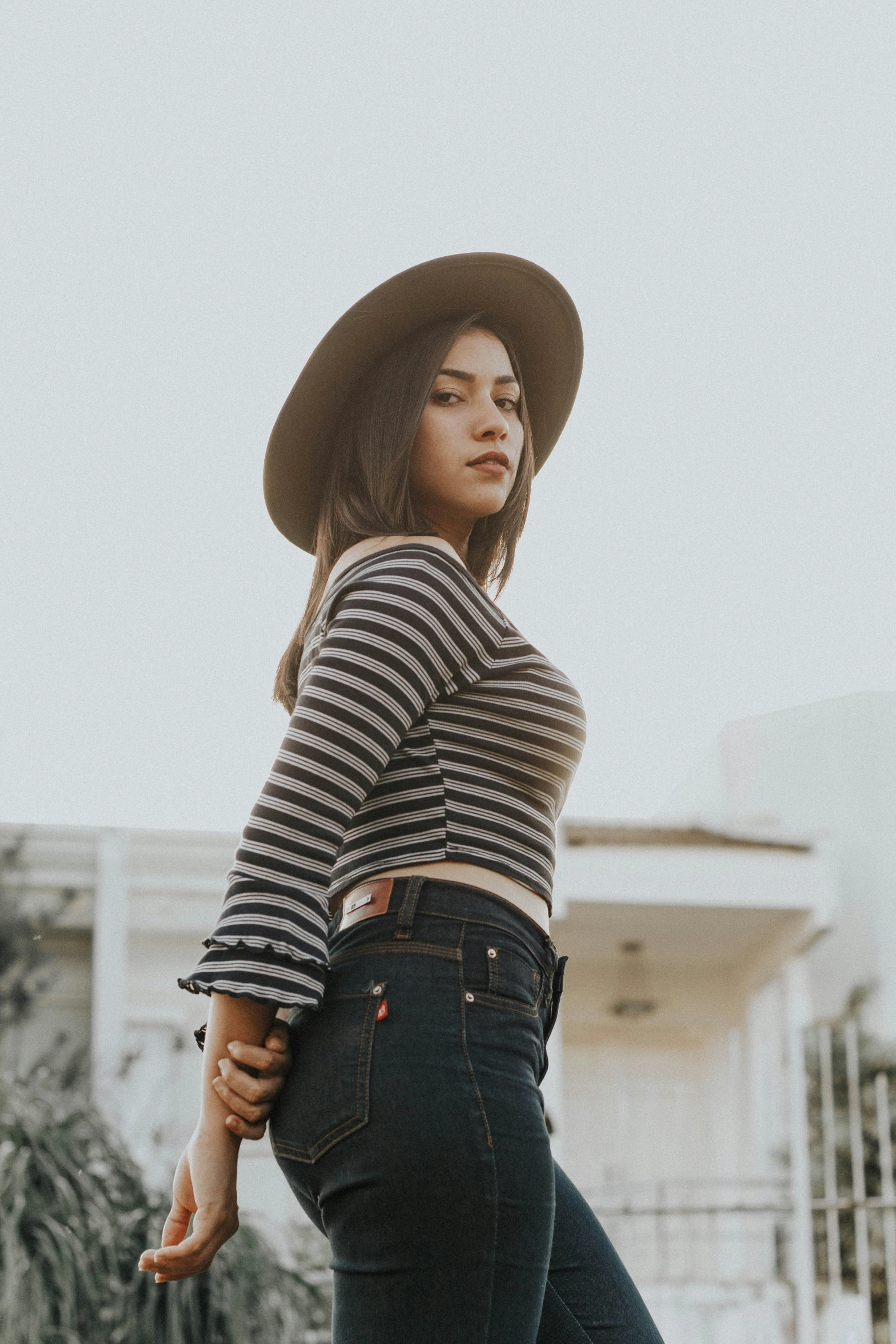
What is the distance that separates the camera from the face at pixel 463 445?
1279mm

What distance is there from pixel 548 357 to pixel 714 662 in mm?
4769

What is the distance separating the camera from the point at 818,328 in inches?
176

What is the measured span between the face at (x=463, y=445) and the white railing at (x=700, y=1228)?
461cm

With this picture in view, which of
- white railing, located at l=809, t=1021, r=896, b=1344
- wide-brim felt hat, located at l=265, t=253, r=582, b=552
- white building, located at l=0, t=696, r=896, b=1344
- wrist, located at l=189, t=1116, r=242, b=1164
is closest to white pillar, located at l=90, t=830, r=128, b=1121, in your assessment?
white building, located at l=0, t=696, r=896, b=1344

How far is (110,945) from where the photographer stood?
17.8 feet

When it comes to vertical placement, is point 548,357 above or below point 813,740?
below

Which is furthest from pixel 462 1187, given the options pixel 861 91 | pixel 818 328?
pixel 818 328

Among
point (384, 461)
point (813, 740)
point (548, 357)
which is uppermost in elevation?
point (813, 740)

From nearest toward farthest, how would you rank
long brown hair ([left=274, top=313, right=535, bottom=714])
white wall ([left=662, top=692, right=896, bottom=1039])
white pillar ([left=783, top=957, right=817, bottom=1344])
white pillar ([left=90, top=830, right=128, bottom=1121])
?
long brown hair ([left=274, top=313, right=535, bottom=714]), white pillar ([left=90, top=830, right=128, bottom=1121]), white pillar ([left=783, top=957, right=817, bottom=1344]), white wall ([left=662, top=692, right=896, bottom=1039])

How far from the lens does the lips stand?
128 cm

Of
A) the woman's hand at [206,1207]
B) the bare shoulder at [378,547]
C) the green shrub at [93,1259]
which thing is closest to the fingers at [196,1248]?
the woman's hand at [206,1207]

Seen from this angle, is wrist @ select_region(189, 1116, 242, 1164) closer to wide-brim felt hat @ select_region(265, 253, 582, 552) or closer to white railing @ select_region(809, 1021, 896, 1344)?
wide-brim felt hat @ select_region(265, 253, 582, 552)

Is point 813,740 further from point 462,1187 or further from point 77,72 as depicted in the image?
point 462,1187

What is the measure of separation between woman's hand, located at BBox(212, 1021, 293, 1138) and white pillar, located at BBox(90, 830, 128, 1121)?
14.3 feet
